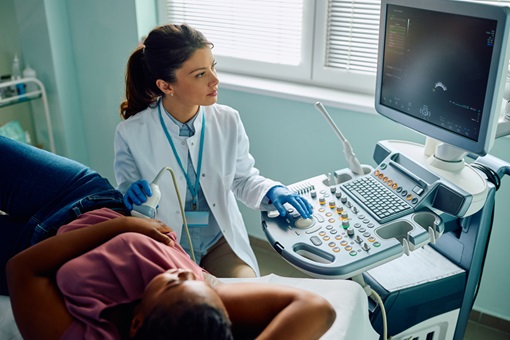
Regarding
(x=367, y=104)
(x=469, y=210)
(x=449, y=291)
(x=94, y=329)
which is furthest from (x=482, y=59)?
(x=94, y=329)

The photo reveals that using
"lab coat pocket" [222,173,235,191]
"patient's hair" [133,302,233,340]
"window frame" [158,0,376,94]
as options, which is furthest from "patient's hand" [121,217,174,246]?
"window frame" [158,0,376,94]

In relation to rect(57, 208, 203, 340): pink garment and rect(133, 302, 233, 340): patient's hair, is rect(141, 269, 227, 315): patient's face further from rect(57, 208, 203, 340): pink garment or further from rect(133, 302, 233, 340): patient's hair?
rect(57, 208, 203, 340): pink garment

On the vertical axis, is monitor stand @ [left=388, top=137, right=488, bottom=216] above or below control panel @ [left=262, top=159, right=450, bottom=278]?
above

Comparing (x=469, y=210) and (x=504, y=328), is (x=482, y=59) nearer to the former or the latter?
(x=469, y=210)

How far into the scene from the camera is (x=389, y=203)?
150 centimetres

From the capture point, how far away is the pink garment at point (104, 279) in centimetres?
113

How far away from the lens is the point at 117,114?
279 cm

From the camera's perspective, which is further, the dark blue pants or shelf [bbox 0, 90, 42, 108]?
shelf [bbox 0, 90, 42, 108]

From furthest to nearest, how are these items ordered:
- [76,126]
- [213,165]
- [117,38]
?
1. [76,126]
2. [117,38]
3. [213,165]

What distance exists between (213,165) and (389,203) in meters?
0.59

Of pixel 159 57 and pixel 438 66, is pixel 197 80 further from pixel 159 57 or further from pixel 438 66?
pixel 438 66

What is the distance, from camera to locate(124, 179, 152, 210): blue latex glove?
1.47m

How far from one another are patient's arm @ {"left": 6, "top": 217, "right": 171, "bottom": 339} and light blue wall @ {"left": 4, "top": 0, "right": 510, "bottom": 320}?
1.13 metres

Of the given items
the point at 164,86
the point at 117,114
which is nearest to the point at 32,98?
the point at 117,114
